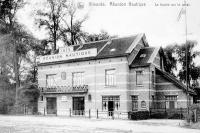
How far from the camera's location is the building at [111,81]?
32.1m

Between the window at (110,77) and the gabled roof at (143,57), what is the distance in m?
2.32

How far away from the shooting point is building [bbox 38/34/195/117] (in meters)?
32.1

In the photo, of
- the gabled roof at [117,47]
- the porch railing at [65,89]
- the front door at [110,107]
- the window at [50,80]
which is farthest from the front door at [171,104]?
the window at [50,80]

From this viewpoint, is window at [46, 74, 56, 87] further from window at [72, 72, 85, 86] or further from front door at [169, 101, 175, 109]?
front door at [169, 101, 175, 109]

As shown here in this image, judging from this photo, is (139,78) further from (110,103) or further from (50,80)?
(50,80)

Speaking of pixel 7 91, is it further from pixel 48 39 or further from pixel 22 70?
pixel 48 39

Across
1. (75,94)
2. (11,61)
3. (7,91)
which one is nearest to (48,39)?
(11,61)

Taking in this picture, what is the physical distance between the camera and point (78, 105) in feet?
117

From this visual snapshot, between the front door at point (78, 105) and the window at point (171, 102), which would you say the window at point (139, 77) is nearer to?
the window at point (171, 102)

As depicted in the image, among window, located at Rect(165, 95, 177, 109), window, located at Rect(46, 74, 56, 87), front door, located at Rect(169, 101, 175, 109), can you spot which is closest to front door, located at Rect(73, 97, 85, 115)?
window, located at Rect(46, 74, 56, 87)

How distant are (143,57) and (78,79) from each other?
8.16 m

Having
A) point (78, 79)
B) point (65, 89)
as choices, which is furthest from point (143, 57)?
point (65, 89)

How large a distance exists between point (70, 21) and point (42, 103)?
16.9m

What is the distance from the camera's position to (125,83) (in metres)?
32.2
